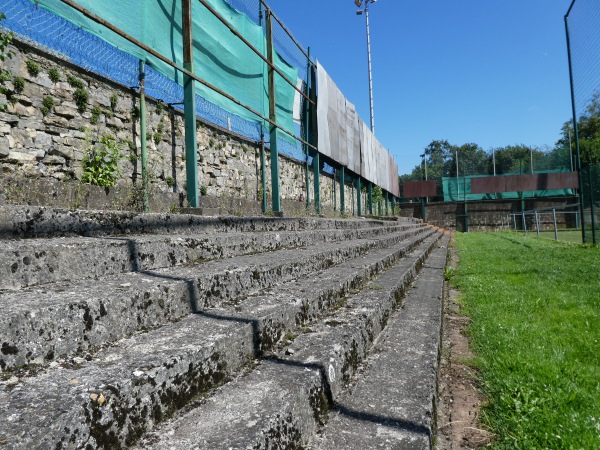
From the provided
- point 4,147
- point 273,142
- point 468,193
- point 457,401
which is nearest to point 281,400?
point 457,401

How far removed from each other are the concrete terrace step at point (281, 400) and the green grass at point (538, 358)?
1.98 ft

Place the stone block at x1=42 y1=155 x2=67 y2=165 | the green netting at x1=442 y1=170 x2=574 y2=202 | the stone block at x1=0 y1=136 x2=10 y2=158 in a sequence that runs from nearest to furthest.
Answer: the stone block at x1=0 y1=136 x2=10 y2=158
the stone block at x1=42 y1=155 x2=67 y2=165
the green netting at x1=442 y1=170 x2=574 y2=202

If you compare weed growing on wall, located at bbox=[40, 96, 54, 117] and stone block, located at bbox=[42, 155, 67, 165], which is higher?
weed growing on wall, located at bbox=[40, 96, 54, 117]

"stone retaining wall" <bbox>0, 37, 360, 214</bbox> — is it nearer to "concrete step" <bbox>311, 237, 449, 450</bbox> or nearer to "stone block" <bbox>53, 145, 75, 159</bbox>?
"stone block" <bbox>53, 145, 75, 159</bbox>

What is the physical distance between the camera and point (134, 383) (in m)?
0.98

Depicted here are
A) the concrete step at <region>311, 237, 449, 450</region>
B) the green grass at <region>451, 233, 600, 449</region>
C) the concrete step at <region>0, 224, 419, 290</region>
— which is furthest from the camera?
the green grass at <region>451, 233, 600, 449</region>

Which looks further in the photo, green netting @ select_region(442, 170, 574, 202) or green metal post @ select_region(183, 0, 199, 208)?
green netting @ select_region(442, 170, 574, 202)

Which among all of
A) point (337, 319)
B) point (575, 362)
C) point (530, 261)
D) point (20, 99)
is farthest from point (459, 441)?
point (530, 261)

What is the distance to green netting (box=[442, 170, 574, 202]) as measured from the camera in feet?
94.4

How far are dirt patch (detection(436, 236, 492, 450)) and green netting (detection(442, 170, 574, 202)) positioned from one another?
2864 cm

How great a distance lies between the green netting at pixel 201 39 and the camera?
3.21m

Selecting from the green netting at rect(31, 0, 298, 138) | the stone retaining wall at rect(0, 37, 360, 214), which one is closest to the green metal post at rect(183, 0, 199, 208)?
the green netting at rect(31, 0, 298, 138)

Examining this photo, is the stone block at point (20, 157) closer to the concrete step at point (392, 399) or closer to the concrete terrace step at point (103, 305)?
the concrete terrace step at point (103, 305)

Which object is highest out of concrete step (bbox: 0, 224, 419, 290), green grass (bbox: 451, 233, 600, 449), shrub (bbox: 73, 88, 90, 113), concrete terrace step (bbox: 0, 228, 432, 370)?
shrub (bbox: 73, 88, 90, 113)
